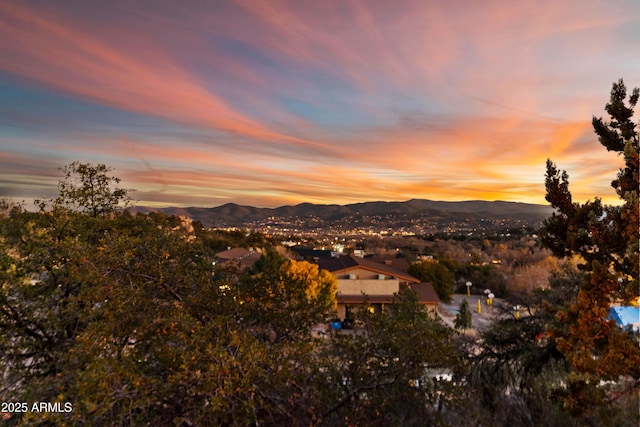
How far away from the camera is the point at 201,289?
723 centimetres

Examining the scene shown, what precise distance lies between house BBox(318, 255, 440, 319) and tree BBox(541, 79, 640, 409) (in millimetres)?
22901

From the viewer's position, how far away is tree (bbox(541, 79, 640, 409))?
21.0 ft

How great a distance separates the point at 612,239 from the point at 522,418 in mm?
3982

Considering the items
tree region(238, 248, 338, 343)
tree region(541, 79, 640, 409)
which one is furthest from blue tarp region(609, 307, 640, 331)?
tree region(238, 248, 338, 343)

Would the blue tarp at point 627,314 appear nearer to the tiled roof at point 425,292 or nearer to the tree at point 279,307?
the tiled roof at point 425,292

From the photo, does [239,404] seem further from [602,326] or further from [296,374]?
[602,326]

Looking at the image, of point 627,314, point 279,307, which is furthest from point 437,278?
point 279,307

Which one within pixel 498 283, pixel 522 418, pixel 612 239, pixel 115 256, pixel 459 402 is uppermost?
pixel 612 239

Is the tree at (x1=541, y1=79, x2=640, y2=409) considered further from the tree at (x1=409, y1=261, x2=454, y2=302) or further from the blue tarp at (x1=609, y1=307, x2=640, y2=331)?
the tree at (x1=409, y1=261, x2=454, y2=302)

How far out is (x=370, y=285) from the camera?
33.4 m

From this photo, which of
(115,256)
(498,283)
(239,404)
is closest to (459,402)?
(239,404)

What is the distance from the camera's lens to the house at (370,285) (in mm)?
31562

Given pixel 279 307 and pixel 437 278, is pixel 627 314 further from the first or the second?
pixel 437 278

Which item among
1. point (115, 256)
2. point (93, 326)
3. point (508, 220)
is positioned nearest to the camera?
point (93, 326)
